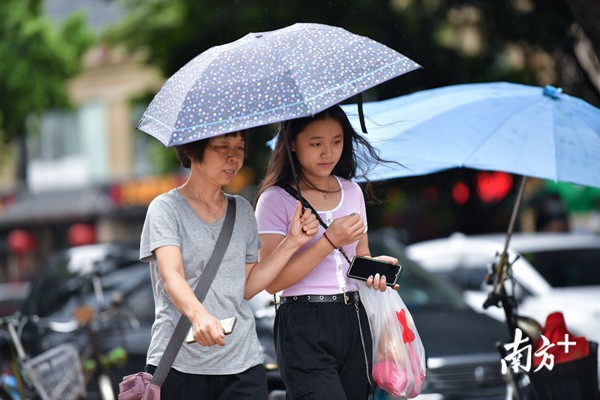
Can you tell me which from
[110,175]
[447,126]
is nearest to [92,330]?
[447,126]

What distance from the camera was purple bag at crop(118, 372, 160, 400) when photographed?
12.4ft

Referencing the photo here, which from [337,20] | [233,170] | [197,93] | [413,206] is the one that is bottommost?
[413,206]

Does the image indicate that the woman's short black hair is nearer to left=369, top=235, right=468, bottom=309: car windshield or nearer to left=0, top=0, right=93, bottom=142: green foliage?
left=369, top=235, right=468, bottom=309: car windshield

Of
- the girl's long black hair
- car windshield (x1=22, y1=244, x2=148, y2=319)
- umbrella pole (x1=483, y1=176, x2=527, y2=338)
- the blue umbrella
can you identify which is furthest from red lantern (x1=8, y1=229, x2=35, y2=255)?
the girl's long black hair

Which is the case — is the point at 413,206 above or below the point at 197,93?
below

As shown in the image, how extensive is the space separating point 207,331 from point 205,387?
1.41 ft

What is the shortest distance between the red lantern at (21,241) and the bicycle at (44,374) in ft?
99.0

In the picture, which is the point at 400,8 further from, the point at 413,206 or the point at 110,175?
the point at 110,175

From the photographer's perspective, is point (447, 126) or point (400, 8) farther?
point (400, 8)

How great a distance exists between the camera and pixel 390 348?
4215mm

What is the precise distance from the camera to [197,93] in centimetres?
381

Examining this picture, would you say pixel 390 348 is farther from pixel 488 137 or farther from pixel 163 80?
pixel 163 80

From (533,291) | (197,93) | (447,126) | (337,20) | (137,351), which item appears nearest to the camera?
(197,93)

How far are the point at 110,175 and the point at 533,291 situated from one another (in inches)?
1018
